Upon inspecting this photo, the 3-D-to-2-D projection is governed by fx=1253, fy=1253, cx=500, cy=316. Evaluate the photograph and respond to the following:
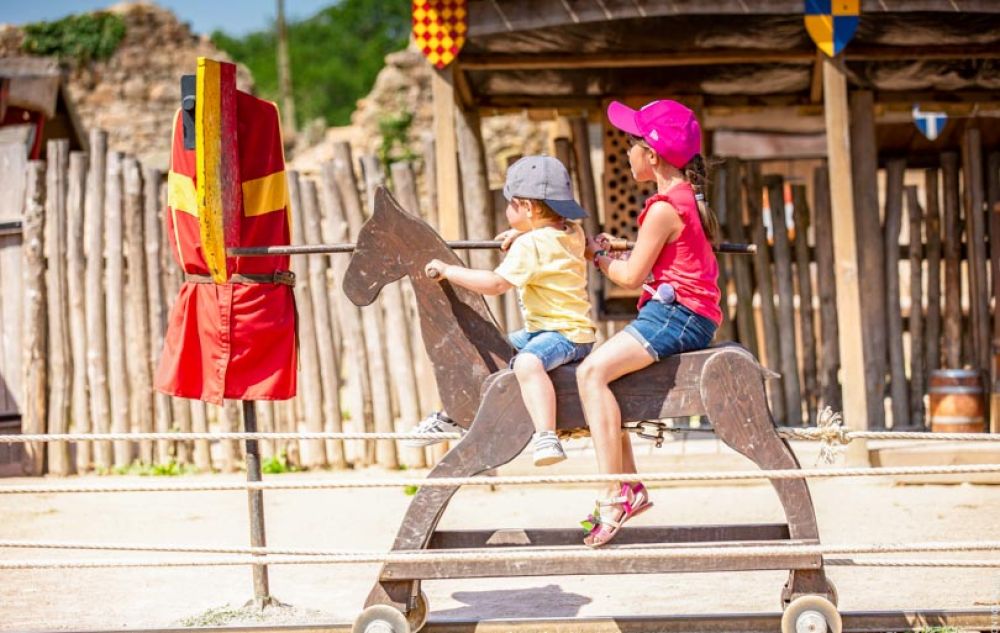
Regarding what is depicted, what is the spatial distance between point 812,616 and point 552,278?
137 centimetres

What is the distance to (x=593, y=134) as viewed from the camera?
57.5 ft

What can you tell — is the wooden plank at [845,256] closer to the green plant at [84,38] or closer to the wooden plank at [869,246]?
the wooden plank at [869,246]

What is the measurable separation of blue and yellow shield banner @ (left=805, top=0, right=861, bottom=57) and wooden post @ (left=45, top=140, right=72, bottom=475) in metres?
4.99

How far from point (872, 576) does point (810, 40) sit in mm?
3943

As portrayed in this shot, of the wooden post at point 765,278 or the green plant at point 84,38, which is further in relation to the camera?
the green plant at point 84,38


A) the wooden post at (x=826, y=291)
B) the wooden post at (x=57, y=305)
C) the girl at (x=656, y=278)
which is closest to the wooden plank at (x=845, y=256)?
the wooden post at (x=826, y=291)

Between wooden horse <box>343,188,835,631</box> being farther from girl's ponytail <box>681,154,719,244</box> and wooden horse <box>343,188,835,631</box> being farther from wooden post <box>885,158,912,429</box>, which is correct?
wooden post <box>885,158,912,429</box>

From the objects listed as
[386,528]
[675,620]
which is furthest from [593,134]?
[675,620]

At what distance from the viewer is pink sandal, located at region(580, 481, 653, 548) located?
4.13 metres

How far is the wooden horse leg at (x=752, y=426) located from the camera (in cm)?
406

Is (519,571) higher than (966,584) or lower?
higher

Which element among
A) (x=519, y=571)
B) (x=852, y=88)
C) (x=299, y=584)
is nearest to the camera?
(x=519, y=571)

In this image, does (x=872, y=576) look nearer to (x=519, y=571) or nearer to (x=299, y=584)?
(x=519, y=571)

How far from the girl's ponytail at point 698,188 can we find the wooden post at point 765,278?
4.72 metres
